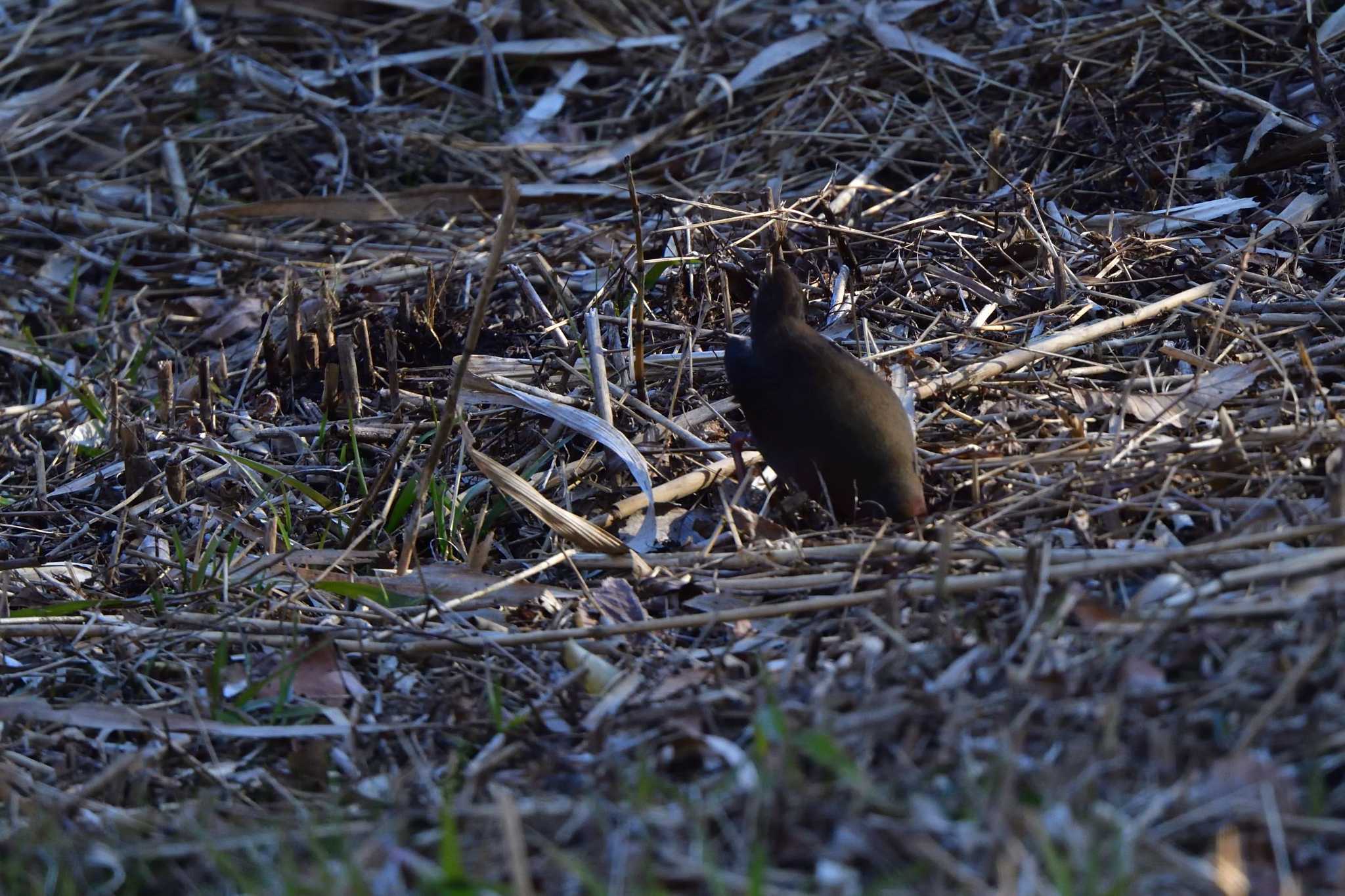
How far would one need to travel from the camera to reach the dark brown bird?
2.61 m

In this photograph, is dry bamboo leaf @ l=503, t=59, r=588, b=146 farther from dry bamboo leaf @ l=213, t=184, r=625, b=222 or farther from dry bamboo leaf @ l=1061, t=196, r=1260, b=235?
dry bamboo leaf @ l=1061, t=196, r=1260, b=235

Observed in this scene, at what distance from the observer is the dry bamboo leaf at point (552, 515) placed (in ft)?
9.14

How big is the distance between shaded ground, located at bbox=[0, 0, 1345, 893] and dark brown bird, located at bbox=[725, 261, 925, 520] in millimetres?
90

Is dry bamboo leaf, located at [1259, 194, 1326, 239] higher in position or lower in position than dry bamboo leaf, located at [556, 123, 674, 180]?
lower

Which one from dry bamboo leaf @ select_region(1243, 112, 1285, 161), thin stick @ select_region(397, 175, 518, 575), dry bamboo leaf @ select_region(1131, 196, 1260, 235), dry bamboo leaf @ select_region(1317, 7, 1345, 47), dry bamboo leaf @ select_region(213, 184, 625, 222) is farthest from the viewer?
dry bamboo leaf @ select_region(213, 184, 625, 222)

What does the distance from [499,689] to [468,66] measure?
14.3 feet

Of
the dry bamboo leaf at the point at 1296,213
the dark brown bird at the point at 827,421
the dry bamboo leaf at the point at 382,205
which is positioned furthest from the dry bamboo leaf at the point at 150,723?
the dry bamboo leaf at the point at 382,205

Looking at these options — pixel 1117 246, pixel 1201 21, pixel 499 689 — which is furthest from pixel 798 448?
pixel 1201 21

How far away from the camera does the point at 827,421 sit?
262cm

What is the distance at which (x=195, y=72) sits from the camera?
604 centimetres

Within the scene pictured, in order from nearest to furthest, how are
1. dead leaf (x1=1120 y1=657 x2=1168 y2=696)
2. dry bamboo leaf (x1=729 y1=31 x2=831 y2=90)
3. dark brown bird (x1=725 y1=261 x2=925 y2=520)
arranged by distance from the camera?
1. dead leaf (x1=1120 y1=657 x2=1168 y2=696)
2. dark brown bird (x1=725 y1=261 x2=925 y2=520)
3. dry bamboo leaf (x1=729 y1=31 x2=831 y2=90)

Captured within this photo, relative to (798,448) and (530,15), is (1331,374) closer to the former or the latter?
(798,448)

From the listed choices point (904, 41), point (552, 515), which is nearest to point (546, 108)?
point (904, 41)

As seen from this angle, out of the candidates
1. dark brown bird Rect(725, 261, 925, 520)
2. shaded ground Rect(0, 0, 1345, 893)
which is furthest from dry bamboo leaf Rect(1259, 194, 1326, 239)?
dark brown bird Rect(725, 261, 925, 520)
